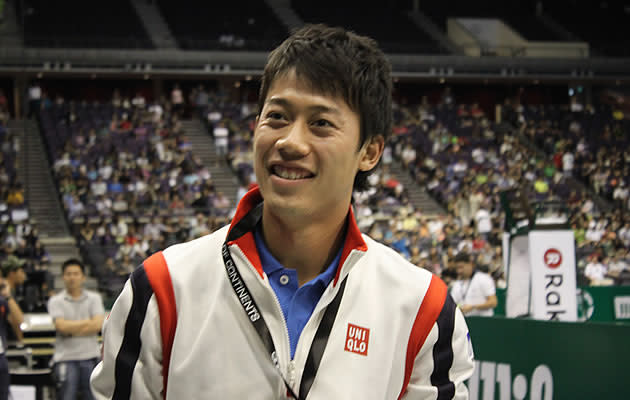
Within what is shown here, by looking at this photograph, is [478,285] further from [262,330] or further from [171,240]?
[171,240]

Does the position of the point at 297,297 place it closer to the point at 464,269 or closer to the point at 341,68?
the point at 341,68

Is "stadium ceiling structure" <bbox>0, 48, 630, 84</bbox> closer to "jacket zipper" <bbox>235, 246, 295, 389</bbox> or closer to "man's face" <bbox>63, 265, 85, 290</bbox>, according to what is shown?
"man's face" <bbox>63, 265, 85, 290</bbox>

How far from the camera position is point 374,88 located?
198 centimetres

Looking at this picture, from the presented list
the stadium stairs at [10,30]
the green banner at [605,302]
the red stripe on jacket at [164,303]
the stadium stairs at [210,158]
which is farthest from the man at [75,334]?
the stadium stairs at [10,30]

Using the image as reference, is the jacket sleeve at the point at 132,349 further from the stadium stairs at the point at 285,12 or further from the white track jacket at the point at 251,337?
the stadium stairs at the point at 285,12

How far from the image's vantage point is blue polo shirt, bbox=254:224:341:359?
1.97 metres

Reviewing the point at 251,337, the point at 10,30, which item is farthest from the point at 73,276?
the point at 10,30

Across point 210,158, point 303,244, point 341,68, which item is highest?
point 210,158

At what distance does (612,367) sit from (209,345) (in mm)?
3668

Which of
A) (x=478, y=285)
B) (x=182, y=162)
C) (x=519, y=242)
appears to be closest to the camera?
(x=519, y=242)

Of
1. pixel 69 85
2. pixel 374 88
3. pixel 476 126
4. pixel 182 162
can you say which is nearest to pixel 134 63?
pixel 69 85

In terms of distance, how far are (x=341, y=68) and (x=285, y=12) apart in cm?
3550

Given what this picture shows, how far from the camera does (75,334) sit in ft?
24.1

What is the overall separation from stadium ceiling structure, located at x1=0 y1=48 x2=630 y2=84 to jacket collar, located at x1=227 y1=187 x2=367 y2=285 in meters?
27.1
